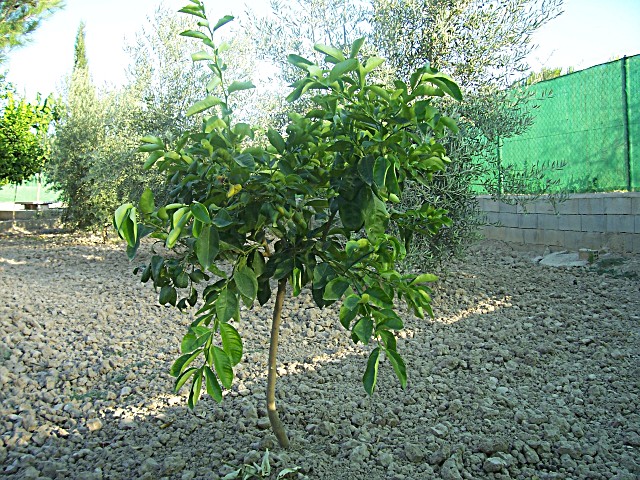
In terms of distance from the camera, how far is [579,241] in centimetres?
702

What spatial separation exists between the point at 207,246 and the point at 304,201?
1.77 ft

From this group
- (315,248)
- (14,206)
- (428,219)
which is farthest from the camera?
(14,206)

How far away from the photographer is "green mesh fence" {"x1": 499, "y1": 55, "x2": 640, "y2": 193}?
21.2 ft

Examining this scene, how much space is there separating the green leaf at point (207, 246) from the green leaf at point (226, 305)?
0.15 m

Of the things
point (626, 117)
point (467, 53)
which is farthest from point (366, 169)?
point (626, 117)

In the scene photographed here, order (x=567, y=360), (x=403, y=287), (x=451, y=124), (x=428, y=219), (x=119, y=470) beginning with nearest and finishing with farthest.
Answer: (x=451, y=124) → (x=403, y=287) → (x=428, y=219) → (x=119, y=470) → (x=567, y=360)

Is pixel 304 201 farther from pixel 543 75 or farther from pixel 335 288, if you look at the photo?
pixel 543 75

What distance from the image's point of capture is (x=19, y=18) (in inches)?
367

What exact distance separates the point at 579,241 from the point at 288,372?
183 inches

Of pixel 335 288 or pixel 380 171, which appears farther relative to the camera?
pixel 335 288

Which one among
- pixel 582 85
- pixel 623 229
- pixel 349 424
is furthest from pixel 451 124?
pixel 582 85

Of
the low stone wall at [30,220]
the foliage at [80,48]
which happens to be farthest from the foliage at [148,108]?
the foliage at [80,48]

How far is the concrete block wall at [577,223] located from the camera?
21.0ft

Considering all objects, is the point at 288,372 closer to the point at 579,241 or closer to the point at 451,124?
the point at 451,124
